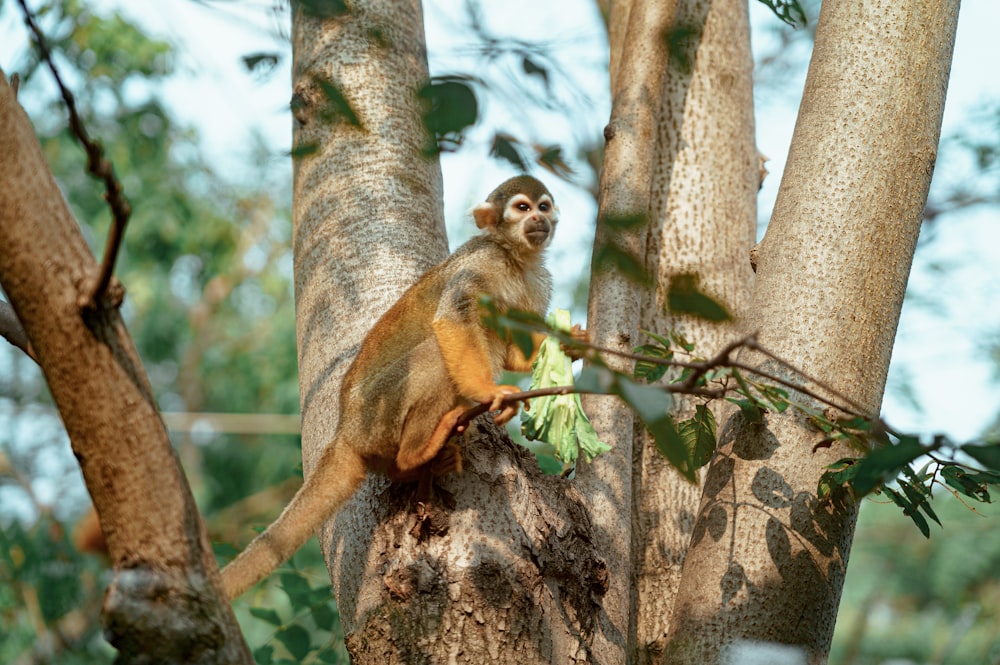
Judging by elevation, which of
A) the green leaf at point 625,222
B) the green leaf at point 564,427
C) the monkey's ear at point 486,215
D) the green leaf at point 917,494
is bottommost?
the green leaf at point 917,494

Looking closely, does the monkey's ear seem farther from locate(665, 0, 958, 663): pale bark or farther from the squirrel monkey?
locate(665, 0, 958, 663): pale bark

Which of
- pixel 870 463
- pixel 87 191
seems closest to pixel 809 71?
pixel 870 463

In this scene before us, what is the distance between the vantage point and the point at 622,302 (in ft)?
11.2

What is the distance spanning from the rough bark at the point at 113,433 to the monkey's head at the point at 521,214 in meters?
2.71

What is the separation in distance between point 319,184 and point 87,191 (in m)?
10.6

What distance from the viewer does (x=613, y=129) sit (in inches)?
152

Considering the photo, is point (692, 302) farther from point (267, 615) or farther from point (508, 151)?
point (267, 615)

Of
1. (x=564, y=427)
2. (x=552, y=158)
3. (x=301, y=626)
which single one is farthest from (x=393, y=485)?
(x=301, y=626)

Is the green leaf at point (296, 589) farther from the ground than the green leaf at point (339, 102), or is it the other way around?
the green leaf at point (339, 102)

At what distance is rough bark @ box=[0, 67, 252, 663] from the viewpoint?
6.25 ft

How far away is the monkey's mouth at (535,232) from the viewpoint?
14.6ft

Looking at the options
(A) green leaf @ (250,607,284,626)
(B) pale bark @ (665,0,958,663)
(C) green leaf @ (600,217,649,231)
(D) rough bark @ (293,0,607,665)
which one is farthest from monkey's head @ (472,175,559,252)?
(C) green leaf @ (600,217,649,231)

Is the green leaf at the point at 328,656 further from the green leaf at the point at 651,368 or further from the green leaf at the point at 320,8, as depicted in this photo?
the green leaf at the point at 320,8

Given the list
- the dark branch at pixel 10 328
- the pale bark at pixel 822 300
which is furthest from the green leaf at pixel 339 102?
the pale bark at pixel 822 300
